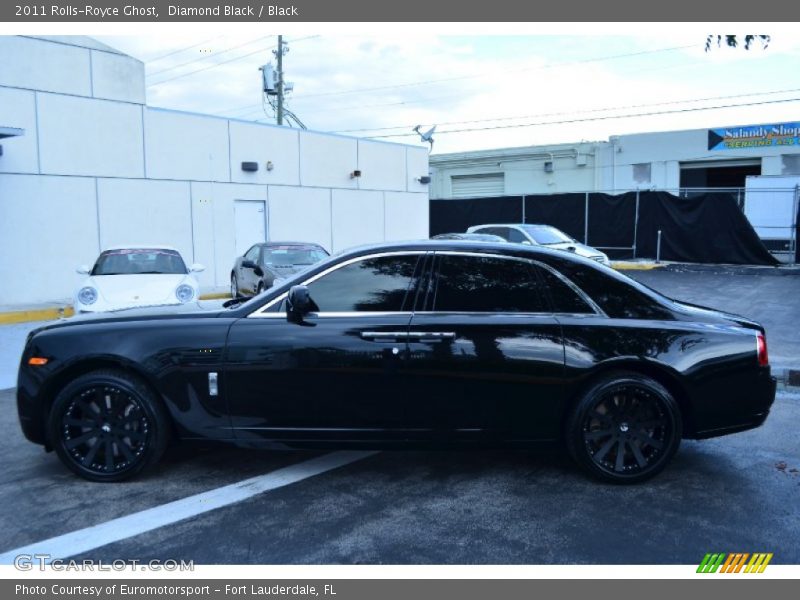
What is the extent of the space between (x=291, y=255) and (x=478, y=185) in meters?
29.7

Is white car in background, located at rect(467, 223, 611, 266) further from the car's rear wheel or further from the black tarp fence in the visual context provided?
the car's rear wheel

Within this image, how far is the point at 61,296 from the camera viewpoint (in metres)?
15.4

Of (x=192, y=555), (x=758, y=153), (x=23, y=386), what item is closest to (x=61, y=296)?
(x=23, y=386)

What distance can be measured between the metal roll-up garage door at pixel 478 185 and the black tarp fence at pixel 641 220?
13.0 meters

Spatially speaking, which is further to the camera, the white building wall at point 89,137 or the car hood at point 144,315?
the white building wall at point 89,137

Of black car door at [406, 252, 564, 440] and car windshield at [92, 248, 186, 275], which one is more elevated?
car windshield at [92, 248, 186, 275]

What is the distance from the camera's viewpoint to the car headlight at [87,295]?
962 cm

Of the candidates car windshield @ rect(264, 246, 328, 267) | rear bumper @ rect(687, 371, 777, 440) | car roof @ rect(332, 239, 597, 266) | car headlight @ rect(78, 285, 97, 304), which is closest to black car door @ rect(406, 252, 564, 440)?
car roof @ rect(332, 239, 597, 266)

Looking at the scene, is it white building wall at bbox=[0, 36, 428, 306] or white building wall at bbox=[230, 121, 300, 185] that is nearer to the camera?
white building wall at bbox=[0, 36, 428, 306]

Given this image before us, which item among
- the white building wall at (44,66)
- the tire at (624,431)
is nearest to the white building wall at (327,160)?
the white building wall at (44,66)

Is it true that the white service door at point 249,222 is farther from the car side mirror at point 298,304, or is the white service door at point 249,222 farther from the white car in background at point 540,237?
the car side mirror at point 298,304

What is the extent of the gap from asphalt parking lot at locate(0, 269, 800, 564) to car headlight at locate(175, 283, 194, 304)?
15.0 feet

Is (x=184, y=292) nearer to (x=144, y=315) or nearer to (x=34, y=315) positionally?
(x=34, y=315)

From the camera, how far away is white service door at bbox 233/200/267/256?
19109 millimetres
